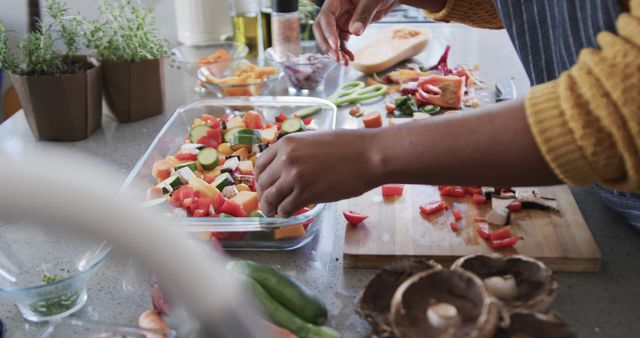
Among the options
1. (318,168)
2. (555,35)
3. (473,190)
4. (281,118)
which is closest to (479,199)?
(473,190)

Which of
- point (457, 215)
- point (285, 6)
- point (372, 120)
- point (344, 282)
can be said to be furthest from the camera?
point (285, 6)

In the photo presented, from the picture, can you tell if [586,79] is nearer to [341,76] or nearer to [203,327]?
[203,327]

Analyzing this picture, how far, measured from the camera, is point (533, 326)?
2.57ft

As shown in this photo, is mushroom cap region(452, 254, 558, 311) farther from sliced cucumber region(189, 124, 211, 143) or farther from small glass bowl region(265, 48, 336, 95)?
small glass bowl region(265, 48, 336, 95)

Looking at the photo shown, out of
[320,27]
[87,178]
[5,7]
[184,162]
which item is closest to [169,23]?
[5,7]

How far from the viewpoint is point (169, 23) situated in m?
2.29

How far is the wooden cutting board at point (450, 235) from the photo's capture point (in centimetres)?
105

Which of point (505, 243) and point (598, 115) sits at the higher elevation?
point (598, 115)

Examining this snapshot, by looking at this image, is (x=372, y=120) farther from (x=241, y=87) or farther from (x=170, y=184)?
(x=170, y=184)

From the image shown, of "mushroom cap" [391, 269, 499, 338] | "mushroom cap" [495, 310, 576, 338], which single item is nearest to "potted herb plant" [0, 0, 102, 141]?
"mushroom cap" [391, 269, 499, 338]

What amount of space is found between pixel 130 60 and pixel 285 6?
1.60 feet

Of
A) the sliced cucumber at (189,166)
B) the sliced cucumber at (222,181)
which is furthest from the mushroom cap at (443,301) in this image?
the sliced cucumber at (189,166)

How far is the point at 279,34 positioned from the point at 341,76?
8.3 inches

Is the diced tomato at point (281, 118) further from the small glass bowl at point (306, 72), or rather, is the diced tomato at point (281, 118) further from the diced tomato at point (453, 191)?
the diced tomato at point (453, 191)
